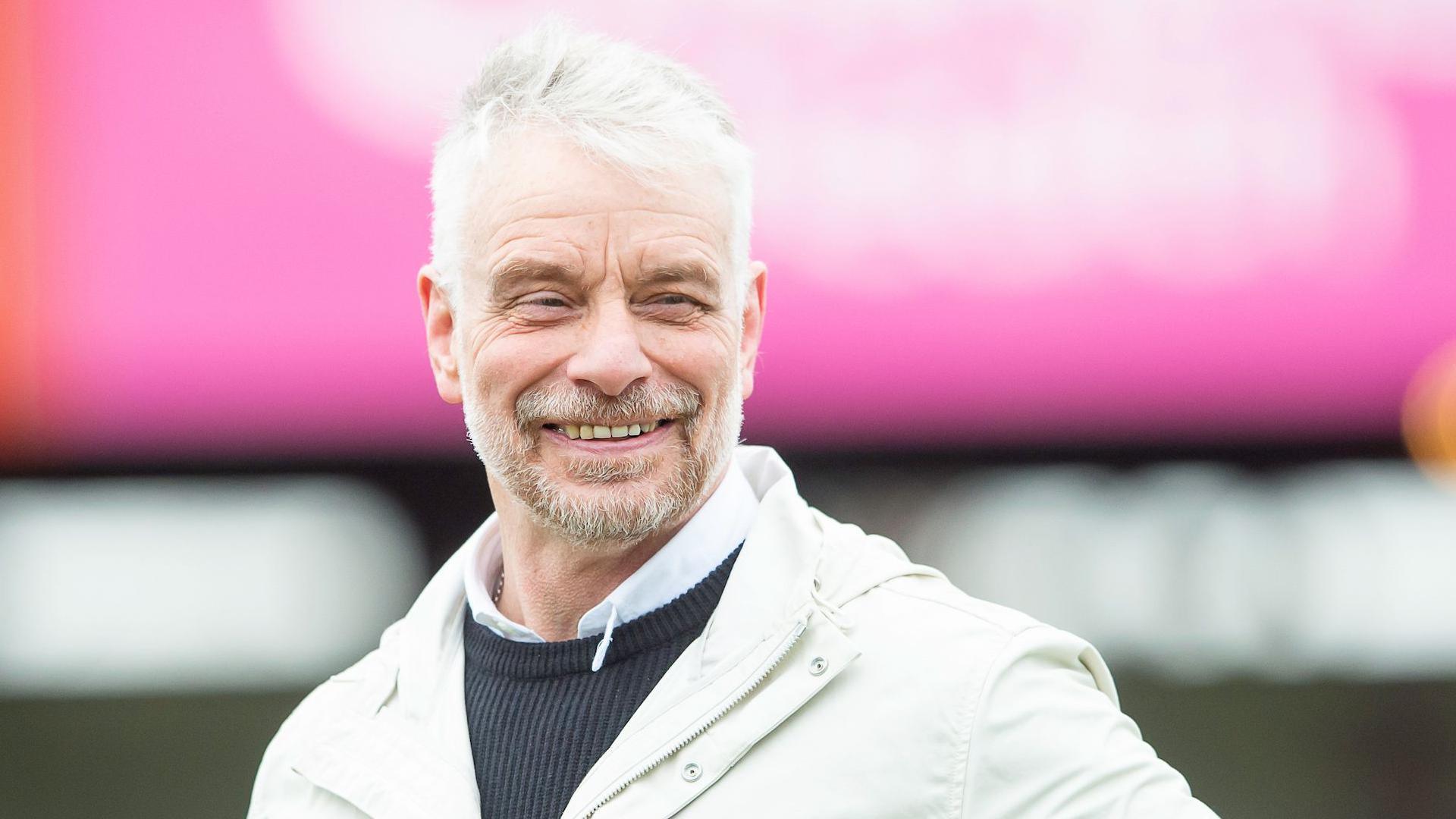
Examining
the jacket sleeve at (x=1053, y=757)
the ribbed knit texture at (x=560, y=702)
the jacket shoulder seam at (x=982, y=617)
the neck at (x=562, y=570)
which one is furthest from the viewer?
the neck at (x=562, y=570)

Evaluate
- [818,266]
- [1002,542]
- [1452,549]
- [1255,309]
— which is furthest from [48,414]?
[1452,549]

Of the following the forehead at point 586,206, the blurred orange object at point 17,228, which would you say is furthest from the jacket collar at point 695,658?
the blurred orange object at point 17,228

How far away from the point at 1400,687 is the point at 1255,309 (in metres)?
1.33

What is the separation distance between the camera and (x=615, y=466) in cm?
190

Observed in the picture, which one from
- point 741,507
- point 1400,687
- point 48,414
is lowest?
point 1400,687

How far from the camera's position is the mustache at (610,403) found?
1.88 metres

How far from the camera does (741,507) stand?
2021 mm

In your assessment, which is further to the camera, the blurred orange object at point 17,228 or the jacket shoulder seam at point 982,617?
the blurred orange object at point 17,228

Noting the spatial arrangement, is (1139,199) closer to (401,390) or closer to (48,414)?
(401,390)

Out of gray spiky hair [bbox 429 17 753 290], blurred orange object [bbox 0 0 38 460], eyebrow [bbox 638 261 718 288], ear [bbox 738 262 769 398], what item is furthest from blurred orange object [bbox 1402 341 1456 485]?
blurred orange object [bbox 0 0 38 460]

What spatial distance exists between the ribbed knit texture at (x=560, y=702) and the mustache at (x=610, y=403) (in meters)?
0.21

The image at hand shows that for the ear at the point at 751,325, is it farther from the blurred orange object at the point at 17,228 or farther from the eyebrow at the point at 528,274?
the blurred orange object at the point at 17,228

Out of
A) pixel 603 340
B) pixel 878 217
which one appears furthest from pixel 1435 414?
pixel 603 340

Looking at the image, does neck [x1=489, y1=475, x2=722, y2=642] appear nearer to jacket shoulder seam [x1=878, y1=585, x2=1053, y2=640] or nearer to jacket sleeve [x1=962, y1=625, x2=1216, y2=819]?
jacket shoulder seam [x1=878, y1=585, x2=1053, y2=640]
